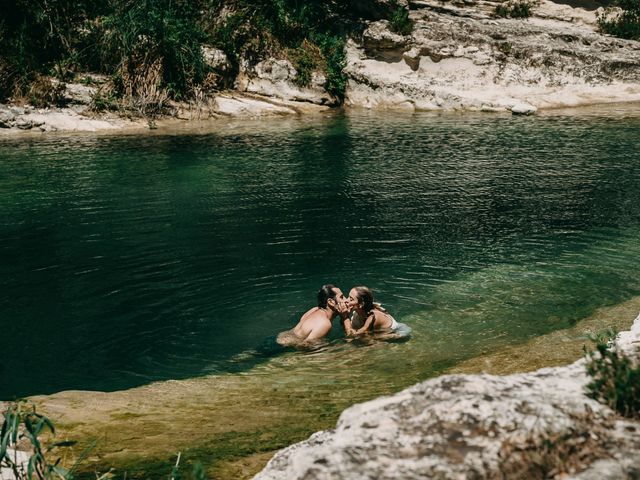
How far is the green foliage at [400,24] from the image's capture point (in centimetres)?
3503

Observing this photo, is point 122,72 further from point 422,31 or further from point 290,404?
point 290,404

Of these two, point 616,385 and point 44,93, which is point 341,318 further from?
point 44,93

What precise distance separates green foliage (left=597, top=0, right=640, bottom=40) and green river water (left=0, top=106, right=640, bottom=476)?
14733 mm

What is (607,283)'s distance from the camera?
12.4m

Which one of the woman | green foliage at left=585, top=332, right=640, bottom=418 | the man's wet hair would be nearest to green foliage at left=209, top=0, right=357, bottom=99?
the man's wet hair

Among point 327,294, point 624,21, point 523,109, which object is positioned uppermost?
point 624,21

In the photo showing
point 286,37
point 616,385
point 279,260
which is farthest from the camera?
point 286,37

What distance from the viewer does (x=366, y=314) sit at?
1064 centimetres

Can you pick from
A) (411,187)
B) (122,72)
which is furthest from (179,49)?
(411,187)

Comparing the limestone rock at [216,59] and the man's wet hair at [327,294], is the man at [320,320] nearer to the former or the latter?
the man's wet hair at [327,294]

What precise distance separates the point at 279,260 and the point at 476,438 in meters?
10.8

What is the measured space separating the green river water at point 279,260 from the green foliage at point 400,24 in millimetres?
11805

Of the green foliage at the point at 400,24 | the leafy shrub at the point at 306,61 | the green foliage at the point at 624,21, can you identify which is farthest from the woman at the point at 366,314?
the green foliage at the point at 624,21

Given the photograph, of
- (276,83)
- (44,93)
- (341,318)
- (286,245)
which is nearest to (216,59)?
(276,83)
